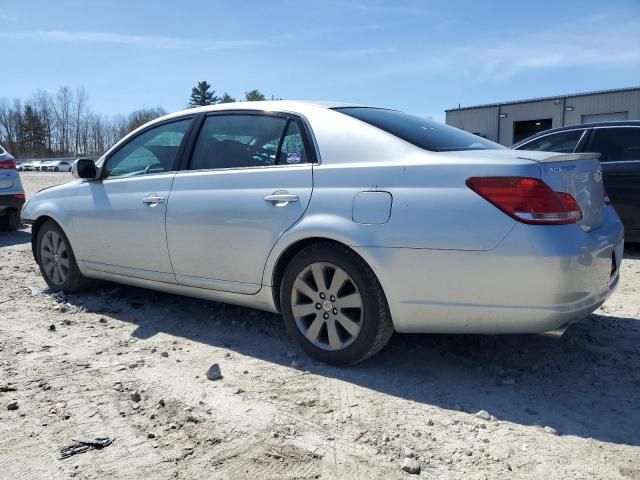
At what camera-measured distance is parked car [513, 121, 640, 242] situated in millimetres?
6258

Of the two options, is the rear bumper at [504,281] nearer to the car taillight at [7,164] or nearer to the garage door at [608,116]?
the car taillight at [7,164]

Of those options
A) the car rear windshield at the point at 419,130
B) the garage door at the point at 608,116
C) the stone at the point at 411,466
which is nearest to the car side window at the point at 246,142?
the car rear windshield at the point at 419,130

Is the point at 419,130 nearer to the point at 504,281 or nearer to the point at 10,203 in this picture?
the point at 504,281

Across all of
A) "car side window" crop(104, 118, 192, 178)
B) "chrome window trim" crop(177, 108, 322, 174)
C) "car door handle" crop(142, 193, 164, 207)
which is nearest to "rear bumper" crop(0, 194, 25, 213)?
"car side window" crop(104, 118, 192, 178)

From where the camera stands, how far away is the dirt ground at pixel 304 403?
2.32 m

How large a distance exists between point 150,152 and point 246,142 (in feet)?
3.50

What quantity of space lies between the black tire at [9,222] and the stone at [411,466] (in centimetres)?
887

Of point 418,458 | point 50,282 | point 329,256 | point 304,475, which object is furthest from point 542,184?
point 50,282

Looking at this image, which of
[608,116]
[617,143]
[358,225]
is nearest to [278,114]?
[358,225]

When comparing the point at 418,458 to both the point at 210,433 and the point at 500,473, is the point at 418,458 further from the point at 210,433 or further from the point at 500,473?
the point at 210,433

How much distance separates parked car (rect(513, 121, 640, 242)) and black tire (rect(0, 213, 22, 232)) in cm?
872

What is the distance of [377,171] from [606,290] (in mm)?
1456

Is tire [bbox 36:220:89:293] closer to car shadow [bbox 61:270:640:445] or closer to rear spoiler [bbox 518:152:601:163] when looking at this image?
car shadow [bbox 61:270:640:445]

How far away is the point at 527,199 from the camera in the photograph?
2.67 meters
